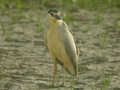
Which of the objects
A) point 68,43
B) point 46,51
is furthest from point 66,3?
point 68,43

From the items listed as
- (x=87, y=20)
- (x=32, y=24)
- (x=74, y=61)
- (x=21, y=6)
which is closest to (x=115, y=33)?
(x=87, y=20)

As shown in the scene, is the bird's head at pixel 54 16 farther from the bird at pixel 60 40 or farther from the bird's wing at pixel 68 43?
the bird's wing at pixel 68 43

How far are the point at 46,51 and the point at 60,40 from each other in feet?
8.33

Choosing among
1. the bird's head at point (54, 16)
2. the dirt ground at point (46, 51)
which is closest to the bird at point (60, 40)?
the bird's head at point (54, 16)

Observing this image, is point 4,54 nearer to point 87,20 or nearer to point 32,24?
point 32,24

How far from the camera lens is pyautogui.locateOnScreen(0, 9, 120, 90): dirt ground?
6866 millimetres

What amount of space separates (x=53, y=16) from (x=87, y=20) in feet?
15.9

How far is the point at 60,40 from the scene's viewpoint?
6215 millimetres

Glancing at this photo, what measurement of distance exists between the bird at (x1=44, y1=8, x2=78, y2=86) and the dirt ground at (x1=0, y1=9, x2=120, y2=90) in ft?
1.60

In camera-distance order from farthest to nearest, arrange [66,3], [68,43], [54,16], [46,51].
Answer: [66,3] → [46,51] → [68,43] → [54,16]

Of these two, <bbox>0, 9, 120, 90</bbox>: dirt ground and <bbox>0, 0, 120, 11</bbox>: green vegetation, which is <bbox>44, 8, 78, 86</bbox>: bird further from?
<bbox>0, 0, 120, 11</bbox>: green vegetation

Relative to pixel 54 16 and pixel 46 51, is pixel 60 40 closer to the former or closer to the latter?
pixel 54 16

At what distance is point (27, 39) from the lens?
9.41 meters

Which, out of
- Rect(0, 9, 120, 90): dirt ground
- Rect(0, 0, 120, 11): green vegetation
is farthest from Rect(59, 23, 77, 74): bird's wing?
Rect(0, 0, 120, 11): green vegetation
